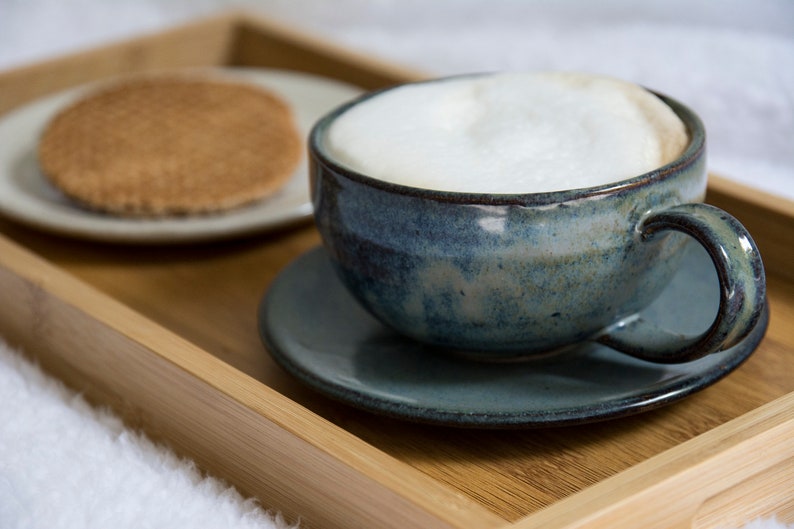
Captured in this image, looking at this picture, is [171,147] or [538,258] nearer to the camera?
[538,258]

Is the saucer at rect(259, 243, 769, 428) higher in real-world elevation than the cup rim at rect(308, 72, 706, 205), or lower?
lower

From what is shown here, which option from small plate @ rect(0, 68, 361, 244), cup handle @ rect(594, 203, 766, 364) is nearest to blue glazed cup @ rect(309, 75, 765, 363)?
cup handle @ rect(594, 203, 766, 364)

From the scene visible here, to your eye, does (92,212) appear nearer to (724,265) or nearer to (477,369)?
(477,369)

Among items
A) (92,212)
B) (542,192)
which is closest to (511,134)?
(542,192)

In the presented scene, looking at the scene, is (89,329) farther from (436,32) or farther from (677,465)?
(436,32)

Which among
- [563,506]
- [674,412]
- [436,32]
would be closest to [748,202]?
[674,412]

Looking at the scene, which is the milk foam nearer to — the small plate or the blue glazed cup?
the blue glazed cup

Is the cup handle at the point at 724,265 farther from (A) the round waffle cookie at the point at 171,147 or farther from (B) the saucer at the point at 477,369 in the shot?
(A) the round waffle cookie at the point at 171,147
